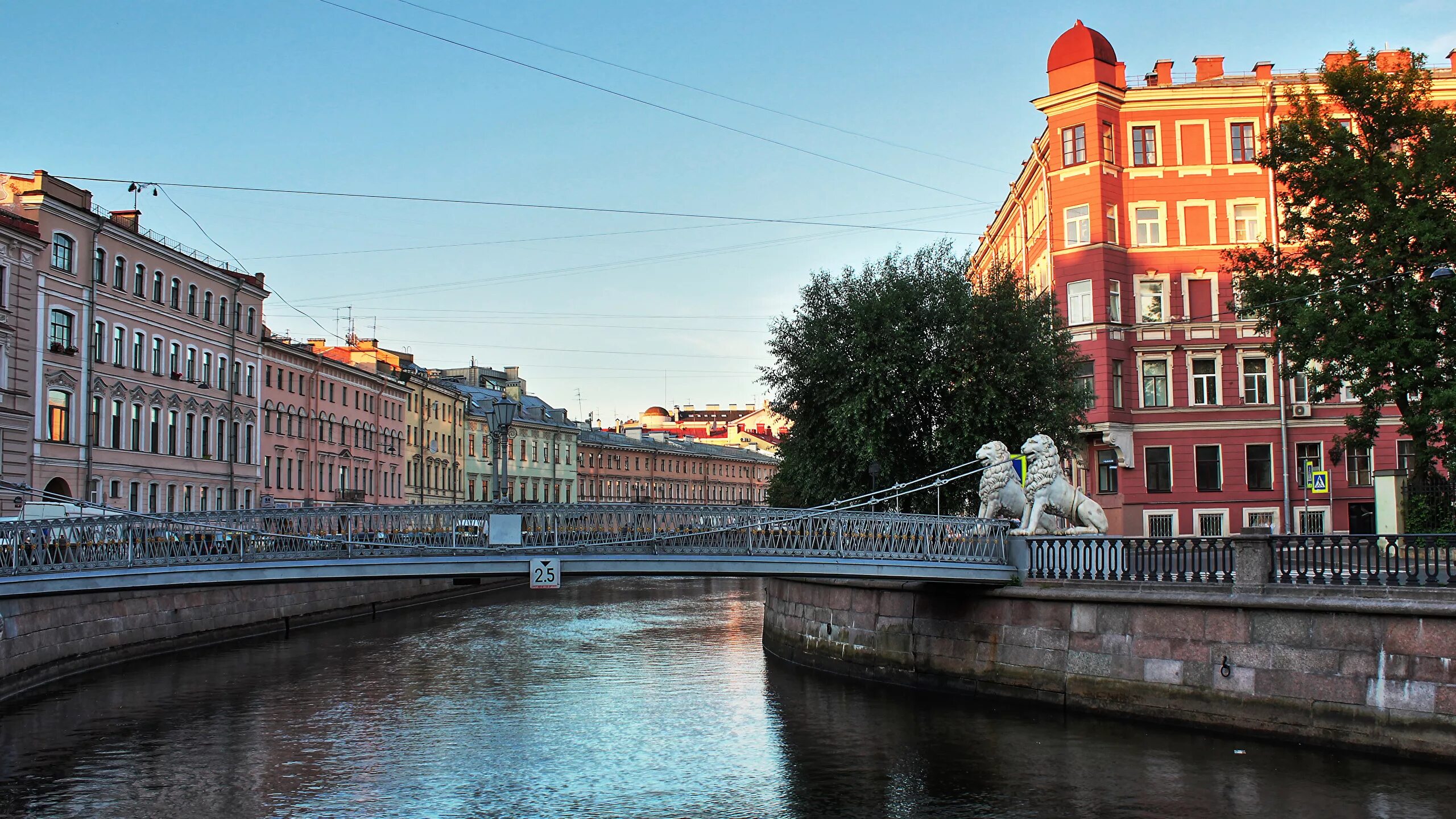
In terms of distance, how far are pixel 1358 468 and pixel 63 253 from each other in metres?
40.4

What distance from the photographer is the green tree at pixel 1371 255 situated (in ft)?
89.5

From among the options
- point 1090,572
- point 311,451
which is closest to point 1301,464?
point 1090,572

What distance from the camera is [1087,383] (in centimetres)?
4050

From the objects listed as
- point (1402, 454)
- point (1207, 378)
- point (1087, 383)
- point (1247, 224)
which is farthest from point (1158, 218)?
point (1402, 454)

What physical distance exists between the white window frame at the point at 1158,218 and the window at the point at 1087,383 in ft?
14.3

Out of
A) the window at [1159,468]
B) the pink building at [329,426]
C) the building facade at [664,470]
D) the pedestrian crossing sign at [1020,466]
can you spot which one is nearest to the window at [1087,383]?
the window at [1159,468]

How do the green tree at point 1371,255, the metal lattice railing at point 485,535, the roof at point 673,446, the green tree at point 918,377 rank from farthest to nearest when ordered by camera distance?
the roof at point 673,446
the green tree at point 918,377
the green tree at point 1371,255
the metal lattice railing at point 485,535

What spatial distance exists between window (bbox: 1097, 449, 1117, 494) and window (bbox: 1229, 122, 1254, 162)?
33.8ft

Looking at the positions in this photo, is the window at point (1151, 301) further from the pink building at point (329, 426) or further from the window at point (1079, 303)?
the pink building at point (329, 426)

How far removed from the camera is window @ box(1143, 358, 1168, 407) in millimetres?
41062

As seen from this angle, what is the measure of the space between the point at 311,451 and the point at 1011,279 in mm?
36704

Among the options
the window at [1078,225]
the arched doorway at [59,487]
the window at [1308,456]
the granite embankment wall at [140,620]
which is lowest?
the granite embankment wall at [140,620]

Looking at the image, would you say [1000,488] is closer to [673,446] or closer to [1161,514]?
[1161,514]

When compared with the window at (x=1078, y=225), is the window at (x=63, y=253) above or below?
below
